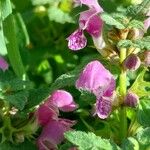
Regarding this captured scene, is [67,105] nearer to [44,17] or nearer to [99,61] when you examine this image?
[99,61]

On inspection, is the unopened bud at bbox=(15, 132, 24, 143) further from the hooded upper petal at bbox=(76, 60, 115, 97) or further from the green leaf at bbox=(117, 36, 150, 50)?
the green leaf at bbox=(117, 36, 150, 50)

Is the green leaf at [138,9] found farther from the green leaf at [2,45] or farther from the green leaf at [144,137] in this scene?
the green leaf at [2,45]

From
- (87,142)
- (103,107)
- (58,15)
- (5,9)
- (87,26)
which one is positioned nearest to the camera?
(87,142)

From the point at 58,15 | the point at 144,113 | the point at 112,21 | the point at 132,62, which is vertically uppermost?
the point at 112,21

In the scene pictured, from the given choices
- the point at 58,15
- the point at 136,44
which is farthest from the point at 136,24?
the point at 58,15

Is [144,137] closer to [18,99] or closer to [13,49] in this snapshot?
[18,99]

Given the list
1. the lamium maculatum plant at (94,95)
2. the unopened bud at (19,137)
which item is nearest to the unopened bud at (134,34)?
the lamium maculatum plant at (94,95)

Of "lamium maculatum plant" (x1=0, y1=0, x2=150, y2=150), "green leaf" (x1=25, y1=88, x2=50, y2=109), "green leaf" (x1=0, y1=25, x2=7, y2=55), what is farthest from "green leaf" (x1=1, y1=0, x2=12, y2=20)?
"green leaf" (x1=25, y1=88, x2=50, y2=109)
